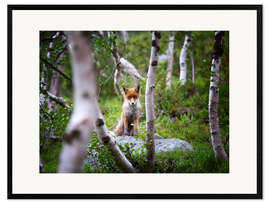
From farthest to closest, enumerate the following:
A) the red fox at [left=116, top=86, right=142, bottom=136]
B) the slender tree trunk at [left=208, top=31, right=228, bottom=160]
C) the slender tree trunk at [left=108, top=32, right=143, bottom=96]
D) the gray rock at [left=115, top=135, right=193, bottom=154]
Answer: the slender tree trunk at [left=108, top=32, right=143, bottom=96]
the red fox at [left=116, top=86, right=142, bottom=136]
the gray rock at [left=115, top=135, right=193, bottom=154]
the slender tree trunk at [left=208, top=31, right=228, bottom=160]

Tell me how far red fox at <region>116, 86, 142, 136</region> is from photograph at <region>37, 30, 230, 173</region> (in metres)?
0.01

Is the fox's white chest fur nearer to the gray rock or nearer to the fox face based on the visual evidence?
the fox face

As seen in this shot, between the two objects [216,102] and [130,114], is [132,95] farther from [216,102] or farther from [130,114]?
[216,102]

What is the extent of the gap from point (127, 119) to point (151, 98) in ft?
3.65

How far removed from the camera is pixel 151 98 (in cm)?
225

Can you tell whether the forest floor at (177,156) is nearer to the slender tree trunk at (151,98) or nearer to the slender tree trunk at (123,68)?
the slender tree trunk at (151,98)

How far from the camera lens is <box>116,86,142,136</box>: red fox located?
293cm

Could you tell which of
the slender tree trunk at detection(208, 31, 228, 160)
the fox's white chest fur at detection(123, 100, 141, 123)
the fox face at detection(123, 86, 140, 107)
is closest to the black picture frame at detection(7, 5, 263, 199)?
the slender tree trunk at detection(208, 31, 228, 160)

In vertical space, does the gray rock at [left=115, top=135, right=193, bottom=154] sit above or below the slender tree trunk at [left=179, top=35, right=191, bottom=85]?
below

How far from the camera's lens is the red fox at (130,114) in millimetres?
2927

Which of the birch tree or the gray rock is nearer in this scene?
the birch tree

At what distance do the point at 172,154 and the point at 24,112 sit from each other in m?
1.72
